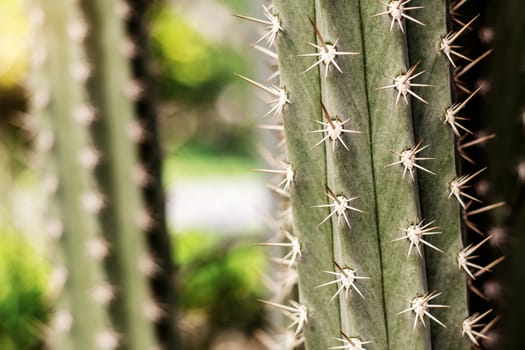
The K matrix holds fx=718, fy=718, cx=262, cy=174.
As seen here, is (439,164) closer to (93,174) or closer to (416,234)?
(416,234)

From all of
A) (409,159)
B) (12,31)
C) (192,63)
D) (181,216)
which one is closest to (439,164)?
(409,159)

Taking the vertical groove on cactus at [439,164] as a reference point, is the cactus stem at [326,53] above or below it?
above

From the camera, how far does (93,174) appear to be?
1898mm

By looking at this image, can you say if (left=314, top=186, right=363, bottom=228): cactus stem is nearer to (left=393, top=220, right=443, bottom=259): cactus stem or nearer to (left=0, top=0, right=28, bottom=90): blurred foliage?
(left=393, top=220, right=443, bottom=259): cactus stem

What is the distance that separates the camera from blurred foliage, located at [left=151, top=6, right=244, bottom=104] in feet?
28.7

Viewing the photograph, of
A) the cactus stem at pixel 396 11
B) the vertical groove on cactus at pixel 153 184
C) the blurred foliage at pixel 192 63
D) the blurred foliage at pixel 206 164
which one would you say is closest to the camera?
the cactus stem at pixel 396 11

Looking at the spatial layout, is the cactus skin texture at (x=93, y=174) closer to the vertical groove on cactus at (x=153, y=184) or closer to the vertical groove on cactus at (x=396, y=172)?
the vertical groove on cactus at (x=153, y=184)

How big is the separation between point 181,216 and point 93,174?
567cm

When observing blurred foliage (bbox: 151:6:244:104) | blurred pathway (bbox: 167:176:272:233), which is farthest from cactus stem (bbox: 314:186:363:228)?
blurred foliage (bbox: 151:6:244:104)

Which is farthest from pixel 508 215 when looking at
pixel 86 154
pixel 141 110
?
pixel 86 154

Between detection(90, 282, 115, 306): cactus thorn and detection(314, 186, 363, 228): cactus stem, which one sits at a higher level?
detection(314, 186, 363, 228): cactus stem

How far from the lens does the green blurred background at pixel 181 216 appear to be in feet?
13.1

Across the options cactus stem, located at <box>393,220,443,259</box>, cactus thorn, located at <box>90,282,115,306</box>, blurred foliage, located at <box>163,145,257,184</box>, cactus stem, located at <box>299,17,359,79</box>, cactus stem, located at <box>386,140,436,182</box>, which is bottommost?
blurred foliage, located at <box>163,145,257,184</box>

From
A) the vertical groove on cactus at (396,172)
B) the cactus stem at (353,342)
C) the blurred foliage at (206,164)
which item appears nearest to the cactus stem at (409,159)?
the vertical groove on cactus at (396,172)
